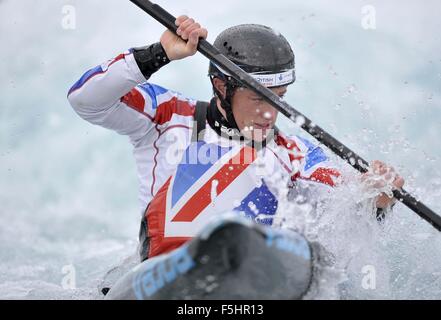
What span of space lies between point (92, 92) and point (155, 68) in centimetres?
27

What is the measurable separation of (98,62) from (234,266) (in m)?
5.58

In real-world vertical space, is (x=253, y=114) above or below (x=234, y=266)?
above

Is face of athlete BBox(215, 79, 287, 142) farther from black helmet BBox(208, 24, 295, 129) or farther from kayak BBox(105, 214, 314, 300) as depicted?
kayak BBox(105, 214, 314, 300)

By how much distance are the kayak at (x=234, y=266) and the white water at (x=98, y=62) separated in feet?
10.8

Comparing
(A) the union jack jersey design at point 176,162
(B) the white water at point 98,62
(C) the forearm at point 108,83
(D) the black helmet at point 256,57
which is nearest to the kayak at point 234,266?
(A) the union jack jersey design at point 176,162

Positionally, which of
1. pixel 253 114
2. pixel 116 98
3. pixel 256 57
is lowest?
pixel 253 114

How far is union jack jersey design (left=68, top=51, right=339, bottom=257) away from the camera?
9.29 feet

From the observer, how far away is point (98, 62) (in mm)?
7199

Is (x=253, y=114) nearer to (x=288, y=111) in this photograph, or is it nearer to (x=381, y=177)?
(x=288, y=111)

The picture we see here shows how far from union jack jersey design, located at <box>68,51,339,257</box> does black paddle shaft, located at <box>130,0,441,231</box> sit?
218mm

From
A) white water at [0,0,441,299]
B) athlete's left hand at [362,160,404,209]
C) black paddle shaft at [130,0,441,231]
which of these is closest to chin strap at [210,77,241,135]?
black paddle shaft at [130,0,441,231]

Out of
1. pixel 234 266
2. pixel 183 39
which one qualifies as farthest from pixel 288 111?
pixel 234 266

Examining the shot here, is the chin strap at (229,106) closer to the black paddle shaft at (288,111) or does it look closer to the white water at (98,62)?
the black paddle shaft at (288,111)

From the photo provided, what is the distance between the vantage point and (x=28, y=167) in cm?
686
